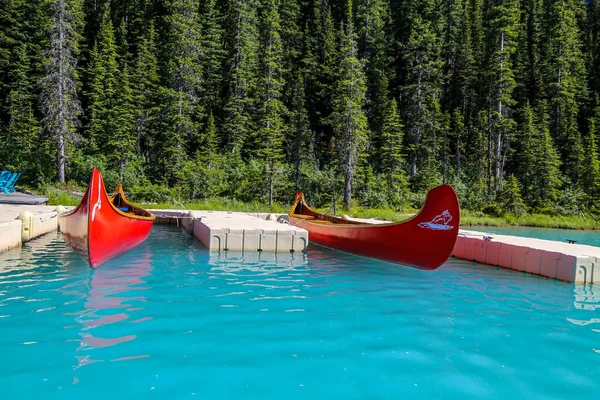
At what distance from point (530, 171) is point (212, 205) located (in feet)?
76.5

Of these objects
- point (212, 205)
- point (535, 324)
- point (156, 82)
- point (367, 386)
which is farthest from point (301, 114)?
point (367, 386)

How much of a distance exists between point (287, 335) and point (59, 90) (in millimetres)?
28475

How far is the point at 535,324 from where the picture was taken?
605cm

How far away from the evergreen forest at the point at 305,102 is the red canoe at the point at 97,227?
52.1 ft

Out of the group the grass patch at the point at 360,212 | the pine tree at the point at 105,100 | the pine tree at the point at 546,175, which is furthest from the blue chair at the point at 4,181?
the pine tree at the point at 546,175

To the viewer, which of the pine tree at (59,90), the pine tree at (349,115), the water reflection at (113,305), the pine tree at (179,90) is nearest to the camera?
the water reflection at (113,305)

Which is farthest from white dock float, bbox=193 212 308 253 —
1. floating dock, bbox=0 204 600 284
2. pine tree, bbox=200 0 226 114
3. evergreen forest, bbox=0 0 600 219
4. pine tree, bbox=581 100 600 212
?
pine tree, bbox=200 0 226 114

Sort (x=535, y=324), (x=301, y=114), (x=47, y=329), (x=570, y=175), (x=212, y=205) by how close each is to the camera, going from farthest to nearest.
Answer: (x=570, y=175)
(x=301, y=114)
(x=212, y=205)
(x=535, y=324)
(x=47, y=329)

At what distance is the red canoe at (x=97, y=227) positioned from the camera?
26.8ft

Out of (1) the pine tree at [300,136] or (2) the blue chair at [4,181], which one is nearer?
(2) the blue chair at [4,181]

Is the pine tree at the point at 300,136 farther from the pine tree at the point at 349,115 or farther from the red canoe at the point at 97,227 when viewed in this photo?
the red canoe at the point at 97,227

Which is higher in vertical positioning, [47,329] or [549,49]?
[549,49]

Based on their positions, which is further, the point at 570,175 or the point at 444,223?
the point at 570,175

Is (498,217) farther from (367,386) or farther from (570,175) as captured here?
(367,386)
